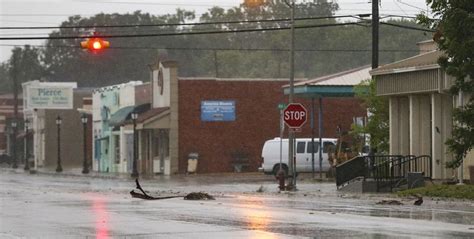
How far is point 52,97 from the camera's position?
95438 millimetres

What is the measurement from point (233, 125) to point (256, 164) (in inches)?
106

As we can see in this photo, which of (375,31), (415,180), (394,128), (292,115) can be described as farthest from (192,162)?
(415,180)

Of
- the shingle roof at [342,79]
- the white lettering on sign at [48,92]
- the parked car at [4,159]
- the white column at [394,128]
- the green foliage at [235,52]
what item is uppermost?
the green foliage at [235,52]

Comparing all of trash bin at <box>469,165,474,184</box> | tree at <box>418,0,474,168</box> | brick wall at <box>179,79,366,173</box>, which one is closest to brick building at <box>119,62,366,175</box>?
brick wall at <box>179,79,366,173</box>

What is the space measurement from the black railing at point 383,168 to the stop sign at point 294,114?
6.98 feet

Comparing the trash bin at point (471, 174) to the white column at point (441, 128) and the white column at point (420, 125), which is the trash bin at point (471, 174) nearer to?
the white column at point (441, 128)

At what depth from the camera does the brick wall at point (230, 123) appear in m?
67.5

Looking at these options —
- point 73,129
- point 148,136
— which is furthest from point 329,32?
point 148,136

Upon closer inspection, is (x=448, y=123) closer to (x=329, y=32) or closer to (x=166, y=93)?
(x=166, y=93)

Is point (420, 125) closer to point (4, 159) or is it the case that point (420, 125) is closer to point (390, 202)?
point (390, 202)

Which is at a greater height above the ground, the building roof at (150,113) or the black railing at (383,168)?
the building roof at (150,113)

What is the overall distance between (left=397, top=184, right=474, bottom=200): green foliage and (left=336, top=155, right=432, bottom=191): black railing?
326 cm

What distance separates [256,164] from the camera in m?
68.4

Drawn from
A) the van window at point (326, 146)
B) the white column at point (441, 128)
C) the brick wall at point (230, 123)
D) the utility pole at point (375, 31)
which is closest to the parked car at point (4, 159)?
the brick wall at point (230, 123)
